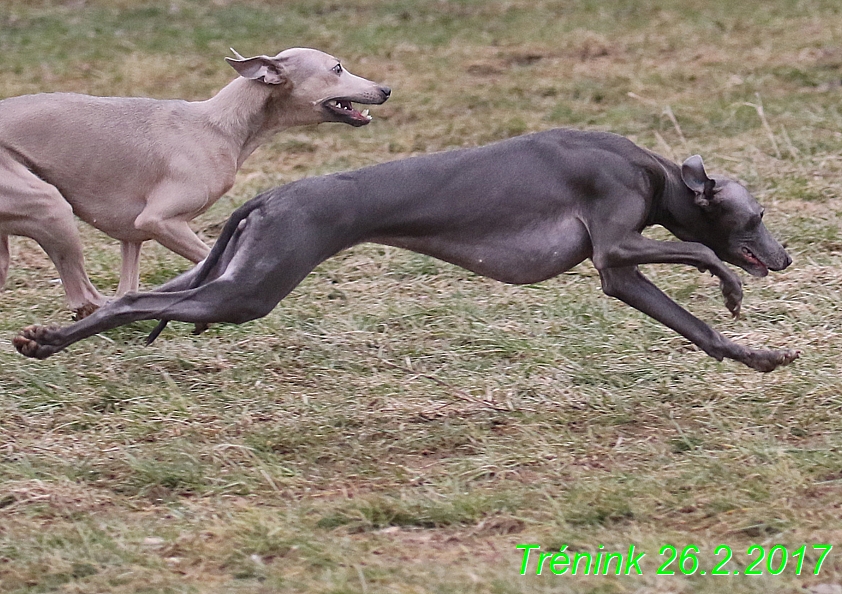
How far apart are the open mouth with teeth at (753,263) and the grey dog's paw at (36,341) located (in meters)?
2.61

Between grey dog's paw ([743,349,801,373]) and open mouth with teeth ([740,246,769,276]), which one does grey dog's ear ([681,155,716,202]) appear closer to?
open mouth with teeth ([740,246,769,276])

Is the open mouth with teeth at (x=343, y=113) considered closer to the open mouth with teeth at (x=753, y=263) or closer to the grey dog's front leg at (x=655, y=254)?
the grey dog's front leg at (x=655, y=254)

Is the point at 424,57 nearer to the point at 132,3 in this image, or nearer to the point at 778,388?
the point at 132,3

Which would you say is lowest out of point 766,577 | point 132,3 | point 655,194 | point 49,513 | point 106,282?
point 132,3

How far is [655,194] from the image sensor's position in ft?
16.8

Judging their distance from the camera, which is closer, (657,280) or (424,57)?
(657,280)

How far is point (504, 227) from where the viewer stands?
200 inches

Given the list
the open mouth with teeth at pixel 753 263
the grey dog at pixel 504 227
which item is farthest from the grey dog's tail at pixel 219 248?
the open mouth with teeth at pixel 753 263

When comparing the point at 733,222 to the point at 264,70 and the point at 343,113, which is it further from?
the point at 264,70

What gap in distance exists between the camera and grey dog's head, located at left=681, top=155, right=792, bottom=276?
5090 mm

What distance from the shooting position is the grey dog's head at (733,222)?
5090mm

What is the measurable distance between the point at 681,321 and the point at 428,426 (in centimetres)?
103

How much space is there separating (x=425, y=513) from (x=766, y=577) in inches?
41.4

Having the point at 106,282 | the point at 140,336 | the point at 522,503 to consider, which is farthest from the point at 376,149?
the point at 522,503
